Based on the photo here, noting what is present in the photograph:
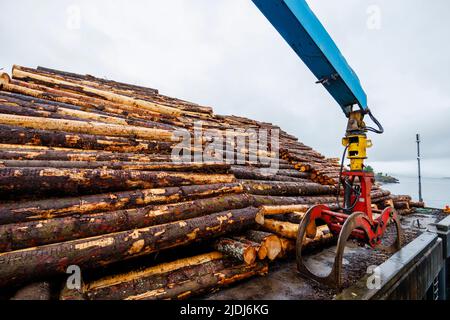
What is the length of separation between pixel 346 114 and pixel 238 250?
318cm

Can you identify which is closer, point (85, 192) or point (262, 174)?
point (85, 192)

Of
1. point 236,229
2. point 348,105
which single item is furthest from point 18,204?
point 348,105

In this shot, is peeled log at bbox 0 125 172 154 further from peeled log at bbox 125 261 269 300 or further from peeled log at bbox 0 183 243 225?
peeled log at bbox 125 261 269 300

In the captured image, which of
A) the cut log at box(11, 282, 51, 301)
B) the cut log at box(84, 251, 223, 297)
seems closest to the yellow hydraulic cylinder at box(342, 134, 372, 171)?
the cut log at box(84, 251, 223, 297)

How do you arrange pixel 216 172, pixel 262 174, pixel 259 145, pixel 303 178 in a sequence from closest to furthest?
pixel 216 172
pixel 262 174
pixel 303 178
pixel 259 145

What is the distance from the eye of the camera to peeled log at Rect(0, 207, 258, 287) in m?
2.04

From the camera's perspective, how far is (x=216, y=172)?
4.48 meters

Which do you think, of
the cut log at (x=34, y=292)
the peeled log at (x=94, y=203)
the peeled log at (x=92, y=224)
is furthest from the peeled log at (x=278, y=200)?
the cut log at (x=34, y=292)

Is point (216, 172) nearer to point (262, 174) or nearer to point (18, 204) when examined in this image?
point (262, 174)

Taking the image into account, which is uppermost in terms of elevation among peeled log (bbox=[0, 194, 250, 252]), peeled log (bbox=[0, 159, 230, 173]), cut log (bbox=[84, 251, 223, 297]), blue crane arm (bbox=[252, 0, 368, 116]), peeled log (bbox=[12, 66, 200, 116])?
peeled log (bbox=[12, 66, 200, 116])

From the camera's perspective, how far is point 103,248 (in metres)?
2.41

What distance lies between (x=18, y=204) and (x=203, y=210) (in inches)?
85.3

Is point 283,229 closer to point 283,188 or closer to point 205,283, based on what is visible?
point 205,283

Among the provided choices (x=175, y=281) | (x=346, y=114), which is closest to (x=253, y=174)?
(x=346, y=114)
